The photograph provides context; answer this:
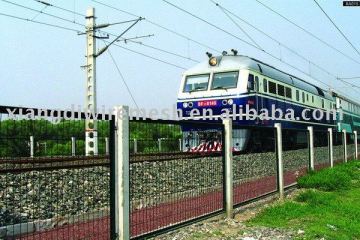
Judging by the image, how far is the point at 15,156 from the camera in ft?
14.8

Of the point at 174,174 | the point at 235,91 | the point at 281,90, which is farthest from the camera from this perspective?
the point at 281,90

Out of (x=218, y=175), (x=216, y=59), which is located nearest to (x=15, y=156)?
(x=218, y=175)

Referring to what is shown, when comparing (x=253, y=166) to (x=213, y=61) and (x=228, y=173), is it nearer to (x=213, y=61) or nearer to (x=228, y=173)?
(x=228, y=173)

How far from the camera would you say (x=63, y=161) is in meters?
5.20

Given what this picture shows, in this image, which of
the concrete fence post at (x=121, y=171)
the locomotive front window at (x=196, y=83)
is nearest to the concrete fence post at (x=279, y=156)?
the concrete fence post at (x=121, y=171)

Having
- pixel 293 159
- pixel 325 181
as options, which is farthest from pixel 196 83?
pixel 325 181

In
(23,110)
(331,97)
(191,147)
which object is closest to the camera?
(23,110)

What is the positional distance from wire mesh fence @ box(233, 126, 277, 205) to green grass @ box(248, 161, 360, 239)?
0.56 metres

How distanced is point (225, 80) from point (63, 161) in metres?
11.8

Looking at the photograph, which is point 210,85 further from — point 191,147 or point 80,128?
point 80,128

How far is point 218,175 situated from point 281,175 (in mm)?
2919

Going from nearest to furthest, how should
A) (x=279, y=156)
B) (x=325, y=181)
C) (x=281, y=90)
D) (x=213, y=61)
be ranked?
(x=279, y=156)
(x=325, y=181)
(x=213, y=61)
(x=281, y=90)

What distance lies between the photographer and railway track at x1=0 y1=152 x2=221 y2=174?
180 inches

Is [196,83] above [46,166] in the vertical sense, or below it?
above
